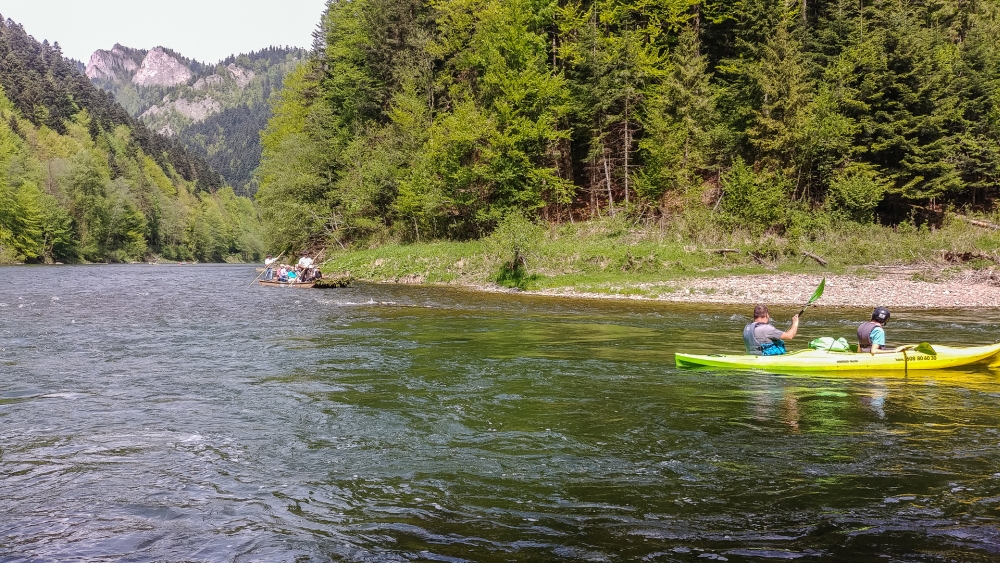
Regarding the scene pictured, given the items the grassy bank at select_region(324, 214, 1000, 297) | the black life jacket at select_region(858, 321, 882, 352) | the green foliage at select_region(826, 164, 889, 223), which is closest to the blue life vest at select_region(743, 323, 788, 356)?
the black life jacket at select_region(858, 321, 882, 352)

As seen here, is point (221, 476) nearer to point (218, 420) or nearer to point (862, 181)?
point (218, 420)

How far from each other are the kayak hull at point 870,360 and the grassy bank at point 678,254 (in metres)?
14.6

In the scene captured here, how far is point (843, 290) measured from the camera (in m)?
25.2

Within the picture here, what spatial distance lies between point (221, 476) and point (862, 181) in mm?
32763

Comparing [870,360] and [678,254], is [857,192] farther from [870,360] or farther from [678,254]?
[870,360]

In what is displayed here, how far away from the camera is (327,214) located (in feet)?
160

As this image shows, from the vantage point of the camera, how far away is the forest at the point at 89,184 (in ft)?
253

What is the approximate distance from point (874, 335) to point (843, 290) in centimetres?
1370

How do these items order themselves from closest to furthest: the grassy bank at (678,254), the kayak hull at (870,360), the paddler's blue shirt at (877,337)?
1. the kayak hull at (870,360)
2. the paddler's blue shirt at (877,337)
3. the grassy bank at (678,254)

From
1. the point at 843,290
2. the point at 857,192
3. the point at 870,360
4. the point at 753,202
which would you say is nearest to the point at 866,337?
the point at 870,360

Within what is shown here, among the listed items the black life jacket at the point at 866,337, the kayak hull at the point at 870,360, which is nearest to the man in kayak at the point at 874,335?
the black life jacket at the point at 866,337

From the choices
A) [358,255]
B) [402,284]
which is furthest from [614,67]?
[358,255]

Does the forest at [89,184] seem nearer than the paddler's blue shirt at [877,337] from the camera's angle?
No

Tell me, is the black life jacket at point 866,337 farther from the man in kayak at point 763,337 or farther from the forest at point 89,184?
the forest at point 89,184
